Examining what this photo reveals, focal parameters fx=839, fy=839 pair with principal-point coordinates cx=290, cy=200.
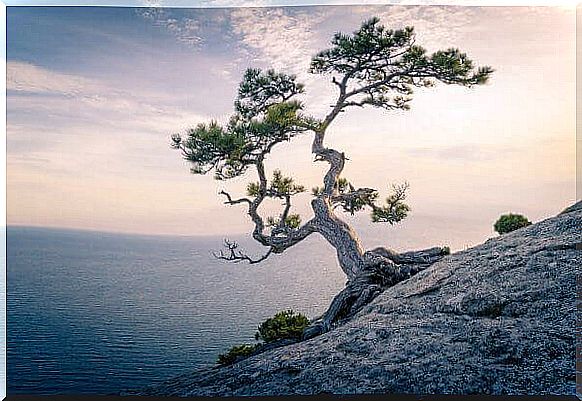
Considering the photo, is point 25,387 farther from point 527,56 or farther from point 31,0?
point 527,56

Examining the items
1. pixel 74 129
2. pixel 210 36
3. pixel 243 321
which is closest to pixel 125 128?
pixel 74 129

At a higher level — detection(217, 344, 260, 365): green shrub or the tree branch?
the tree branch

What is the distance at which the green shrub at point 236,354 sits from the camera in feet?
24.8

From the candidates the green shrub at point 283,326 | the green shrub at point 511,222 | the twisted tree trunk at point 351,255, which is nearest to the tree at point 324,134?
the twisted tree trunk at point 351,255

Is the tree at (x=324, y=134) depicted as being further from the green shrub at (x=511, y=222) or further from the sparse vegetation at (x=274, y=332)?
the green shrub at (x=511, y=222)

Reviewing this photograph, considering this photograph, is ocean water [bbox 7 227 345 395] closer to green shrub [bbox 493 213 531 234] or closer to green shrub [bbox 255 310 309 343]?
green shrub [bbox 255 310 309 343]

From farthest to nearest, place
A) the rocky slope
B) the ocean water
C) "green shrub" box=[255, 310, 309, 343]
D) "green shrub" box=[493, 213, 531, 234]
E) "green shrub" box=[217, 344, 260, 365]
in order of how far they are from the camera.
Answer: "green shrub" box=[493, 213, 531, 234] → "green shrub" box=[255, 310, 309, 343] → "green shrub" box=[217, 344, 260, 365] → the ocean water → the rocky slope

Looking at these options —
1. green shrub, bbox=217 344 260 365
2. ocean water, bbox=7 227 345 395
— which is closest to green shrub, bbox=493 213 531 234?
ocean water, bbox=7 227 345 395

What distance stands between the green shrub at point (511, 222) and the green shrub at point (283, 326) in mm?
2036

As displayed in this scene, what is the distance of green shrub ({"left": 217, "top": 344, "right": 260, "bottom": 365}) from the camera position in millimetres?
7562

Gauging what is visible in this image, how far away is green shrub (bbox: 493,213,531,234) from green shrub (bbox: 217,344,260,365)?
2.54 meters

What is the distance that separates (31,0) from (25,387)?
3388 millimetres

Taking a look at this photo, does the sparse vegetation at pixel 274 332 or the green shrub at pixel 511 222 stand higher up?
the green shrub at pixel 511 222

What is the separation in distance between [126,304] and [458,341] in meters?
3.02
